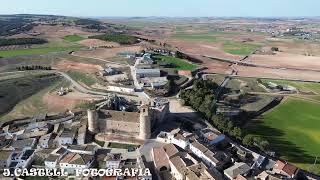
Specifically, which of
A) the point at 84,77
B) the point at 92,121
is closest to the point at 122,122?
the point at 92,121

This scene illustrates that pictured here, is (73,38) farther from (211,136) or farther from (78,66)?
(211,136)

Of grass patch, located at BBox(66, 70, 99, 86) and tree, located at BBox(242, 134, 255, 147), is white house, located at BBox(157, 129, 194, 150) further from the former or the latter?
grass patch, located at BBox(66, 70, 99, 86)

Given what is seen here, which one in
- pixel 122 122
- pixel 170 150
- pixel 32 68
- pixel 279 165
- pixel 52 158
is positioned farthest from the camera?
pixel 32 68

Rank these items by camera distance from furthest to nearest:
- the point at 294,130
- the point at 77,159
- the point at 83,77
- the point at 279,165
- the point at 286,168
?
the point at 83,77
the point at 294,130
the point at 279,165
the point at 286,168
the point at 77,159

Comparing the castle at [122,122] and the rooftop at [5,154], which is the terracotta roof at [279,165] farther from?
the rooftop at [5,154]

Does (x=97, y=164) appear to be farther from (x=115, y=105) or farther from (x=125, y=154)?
(x=115, y=105)

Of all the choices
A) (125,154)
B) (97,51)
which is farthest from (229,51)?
(125,154)

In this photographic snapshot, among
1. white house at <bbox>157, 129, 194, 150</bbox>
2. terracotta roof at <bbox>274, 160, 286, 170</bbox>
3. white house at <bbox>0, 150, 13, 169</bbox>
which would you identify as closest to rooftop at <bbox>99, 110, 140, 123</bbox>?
white house at <bbox>157, 129, 194, 150</bbox>

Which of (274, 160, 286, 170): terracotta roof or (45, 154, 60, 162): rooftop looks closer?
(45, 154, 60, 162): rooftop
